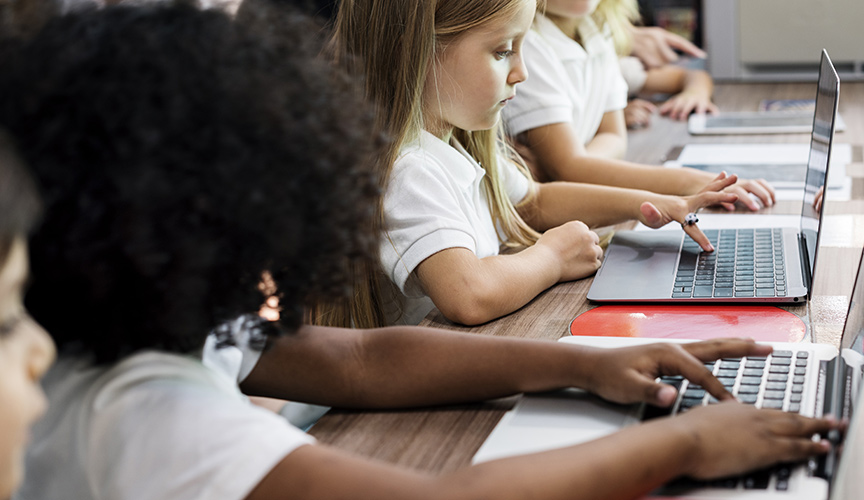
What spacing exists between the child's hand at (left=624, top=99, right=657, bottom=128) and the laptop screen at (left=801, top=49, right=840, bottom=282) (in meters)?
0.74

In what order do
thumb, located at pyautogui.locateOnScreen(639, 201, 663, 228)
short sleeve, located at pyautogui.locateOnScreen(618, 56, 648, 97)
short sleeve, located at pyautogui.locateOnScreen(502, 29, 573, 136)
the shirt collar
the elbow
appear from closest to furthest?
the elbow < thumb, located at pyautogui.locateOnScreen(639, 201, 663, 228) < short sleeve, located at pyautogui.locateOnScreen(502, 29, 573, 136) < the shirt collar < short sleeve, located at pyautogui.locateOnScreen(618, 56, 648, 97)

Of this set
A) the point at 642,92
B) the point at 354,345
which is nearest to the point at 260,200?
the point at 354,345

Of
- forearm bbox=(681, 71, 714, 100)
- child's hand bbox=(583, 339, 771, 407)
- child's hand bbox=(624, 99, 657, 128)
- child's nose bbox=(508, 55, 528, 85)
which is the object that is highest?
child's nose bbox=(508, 55, 528, 85)

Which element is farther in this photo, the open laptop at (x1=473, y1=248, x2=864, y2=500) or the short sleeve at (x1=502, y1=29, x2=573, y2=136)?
the short sleeve at (x1=502, y1=29, x2=573, y2=136)

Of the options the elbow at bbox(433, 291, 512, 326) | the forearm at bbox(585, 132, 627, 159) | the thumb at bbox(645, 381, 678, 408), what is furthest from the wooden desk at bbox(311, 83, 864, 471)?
the forearm at bbox(585, 132, 627, 159)

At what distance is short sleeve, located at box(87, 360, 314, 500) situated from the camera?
496mm

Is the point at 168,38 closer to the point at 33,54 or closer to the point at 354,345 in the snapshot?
the point at 33,54

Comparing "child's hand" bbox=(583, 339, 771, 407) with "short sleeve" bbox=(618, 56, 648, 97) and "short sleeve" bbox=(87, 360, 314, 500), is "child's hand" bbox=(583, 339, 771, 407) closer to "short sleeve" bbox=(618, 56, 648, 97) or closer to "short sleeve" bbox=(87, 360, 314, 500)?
"short sleeve" bbox=(87, 360, 314, 500)

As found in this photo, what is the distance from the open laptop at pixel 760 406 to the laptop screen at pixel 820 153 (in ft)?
0.73

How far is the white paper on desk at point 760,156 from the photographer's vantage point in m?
1.44

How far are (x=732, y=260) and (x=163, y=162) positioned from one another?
2.47 ft

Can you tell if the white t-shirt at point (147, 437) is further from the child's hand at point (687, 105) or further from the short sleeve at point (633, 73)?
the short sleeve at point (633, 73)

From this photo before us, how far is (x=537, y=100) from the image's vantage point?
4.82 feet

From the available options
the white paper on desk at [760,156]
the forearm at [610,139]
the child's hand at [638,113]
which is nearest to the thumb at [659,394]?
the white paper on desk at [760,156]
